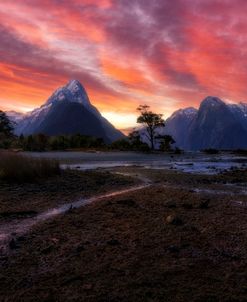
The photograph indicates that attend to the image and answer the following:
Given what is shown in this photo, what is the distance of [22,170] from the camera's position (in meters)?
21.5

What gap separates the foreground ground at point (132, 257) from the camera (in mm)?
6832

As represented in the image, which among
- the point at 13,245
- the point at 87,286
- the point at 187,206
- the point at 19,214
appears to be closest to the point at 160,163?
the point at 187,206

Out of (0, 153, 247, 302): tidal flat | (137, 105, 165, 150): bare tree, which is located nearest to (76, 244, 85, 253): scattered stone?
(0, 153, 247, 302): tidal flat

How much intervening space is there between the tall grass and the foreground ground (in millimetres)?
8105

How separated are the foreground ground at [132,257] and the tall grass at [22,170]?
810 cm

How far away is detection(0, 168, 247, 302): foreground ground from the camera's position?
6.83 metres

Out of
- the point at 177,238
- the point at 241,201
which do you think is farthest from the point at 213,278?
the point at 241,201

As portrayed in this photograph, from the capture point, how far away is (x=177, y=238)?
1000 centimetres

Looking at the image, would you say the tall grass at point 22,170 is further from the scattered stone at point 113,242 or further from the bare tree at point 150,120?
the bare tree at point 150,120

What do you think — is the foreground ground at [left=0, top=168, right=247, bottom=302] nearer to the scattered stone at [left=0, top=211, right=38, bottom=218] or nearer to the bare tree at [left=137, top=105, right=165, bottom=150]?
the scattered stone at [left=0, top=211, right=38, bottom=218]

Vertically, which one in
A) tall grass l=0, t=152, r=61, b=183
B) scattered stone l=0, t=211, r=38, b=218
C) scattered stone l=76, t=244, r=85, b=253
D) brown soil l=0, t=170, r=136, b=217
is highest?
tall grass l=0, t=152, r=61, b=183

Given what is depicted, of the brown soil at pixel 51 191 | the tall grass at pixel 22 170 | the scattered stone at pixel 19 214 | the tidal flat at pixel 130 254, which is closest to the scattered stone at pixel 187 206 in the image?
the tidal flat at pixel 130 254

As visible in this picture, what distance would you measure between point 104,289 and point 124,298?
0.50 m

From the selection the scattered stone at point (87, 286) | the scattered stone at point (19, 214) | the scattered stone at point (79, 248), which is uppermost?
the scattered stone at point (19, 214)
